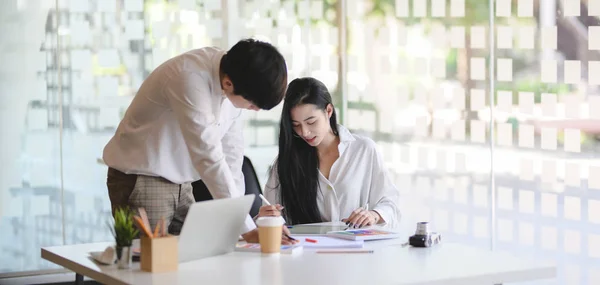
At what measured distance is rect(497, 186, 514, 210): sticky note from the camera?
15.3 ft

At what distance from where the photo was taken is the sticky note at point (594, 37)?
4102mm

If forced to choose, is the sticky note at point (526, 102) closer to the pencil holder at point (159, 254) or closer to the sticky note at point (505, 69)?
the sticky note at point (505, 69)

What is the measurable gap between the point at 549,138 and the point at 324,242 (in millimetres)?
1945

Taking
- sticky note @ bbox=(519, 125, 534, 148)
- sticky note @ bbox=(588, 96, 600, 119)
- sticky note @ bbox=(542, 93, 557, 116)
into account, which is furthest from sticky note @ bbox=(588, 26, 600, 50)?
sticky note @ bbox=(519, 125, 534, 148)

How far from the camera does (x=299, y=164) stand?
3.56 metres

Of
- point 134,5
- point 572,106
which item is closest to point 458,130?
point 572,106

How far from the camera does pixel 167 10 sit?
552 centimetres

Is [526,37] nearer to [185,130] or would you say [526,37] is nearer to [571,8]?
[571,8]

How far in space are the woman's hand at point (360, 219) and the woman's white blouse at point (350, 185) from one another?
0.24 m

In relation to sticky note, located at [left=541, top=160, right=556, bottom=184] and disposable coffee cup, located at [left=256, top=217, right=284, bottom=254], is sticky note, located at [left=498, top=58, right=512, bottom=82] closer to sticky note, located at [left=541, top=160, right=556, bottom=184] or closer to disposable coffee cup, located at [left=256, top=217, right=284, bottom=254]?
sticky note, located at [left=541, top=160, right=556, bottom=184]

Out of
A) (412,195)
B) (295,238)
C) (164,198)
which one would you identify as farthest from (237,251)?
(412,195)

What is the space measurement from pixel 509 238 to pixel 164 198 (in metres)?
2.27

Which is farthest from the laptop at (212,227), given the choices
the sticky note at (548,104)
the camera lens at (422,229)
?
the sticky note at (548,104)

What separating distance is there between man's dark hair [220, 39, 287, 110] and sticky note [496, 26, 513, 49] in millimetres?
2144
